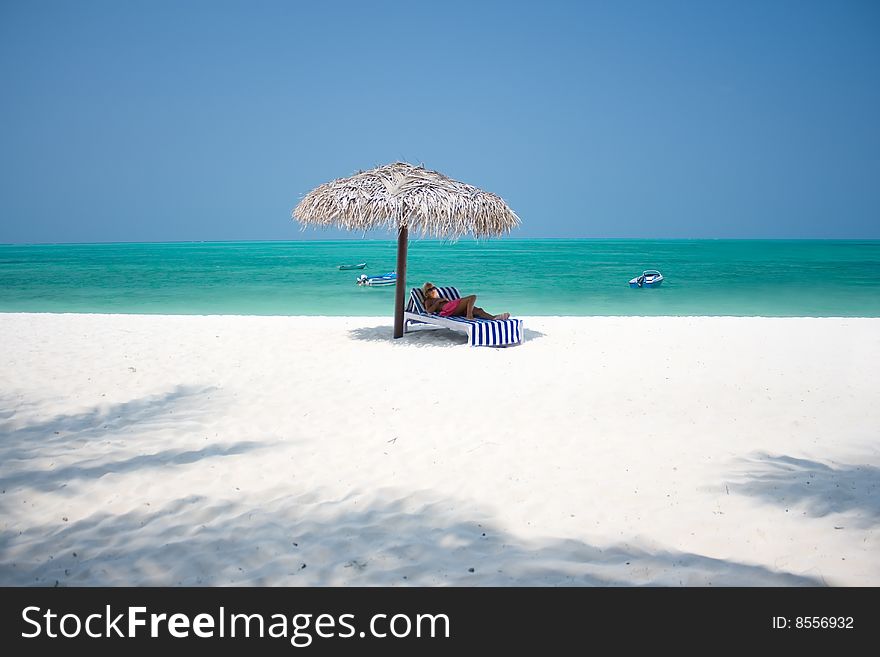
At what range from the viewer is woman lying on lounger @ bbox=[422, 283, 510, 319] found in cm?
835

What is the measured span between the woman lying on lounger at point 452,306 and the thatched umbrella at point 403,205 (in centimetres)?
50

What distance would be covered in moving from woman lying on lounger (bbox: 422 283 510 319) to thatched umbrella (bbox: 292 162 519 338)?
0.50 metres

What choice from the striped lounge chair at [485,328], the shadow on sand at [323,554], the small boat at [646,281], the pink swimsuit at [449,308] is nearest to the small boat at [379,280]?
the small boat at [646,281]

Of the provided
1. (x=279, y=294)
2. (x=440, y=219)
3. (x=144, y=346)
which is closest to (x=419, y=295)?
(x=440, y=219)

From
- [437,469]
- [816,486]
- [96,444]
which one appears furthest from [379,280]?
[816,486]

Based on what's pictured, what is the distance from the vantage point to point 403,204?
7551mm

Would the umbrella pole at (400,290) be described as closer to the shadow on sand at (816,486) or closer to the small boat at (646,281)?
the shadow on sand at (816,486)

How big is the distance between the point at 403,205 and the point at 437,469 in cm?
464

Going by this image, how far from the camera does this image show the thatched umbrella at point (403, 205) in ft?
24.9

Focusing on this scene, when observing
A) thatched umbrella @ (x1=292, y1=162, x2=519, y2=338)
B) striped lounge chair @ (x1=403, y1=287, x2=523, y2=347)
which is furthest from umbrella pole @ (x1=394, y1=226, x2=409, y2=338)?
striped lounge chair @ (x1=403, y1=287, x2=523, y2=347)

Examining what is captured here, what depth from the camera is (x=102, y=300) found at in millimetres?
20094

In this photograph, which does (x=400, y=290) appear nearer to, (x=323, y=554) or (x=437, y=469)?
(x=437, y=469)
